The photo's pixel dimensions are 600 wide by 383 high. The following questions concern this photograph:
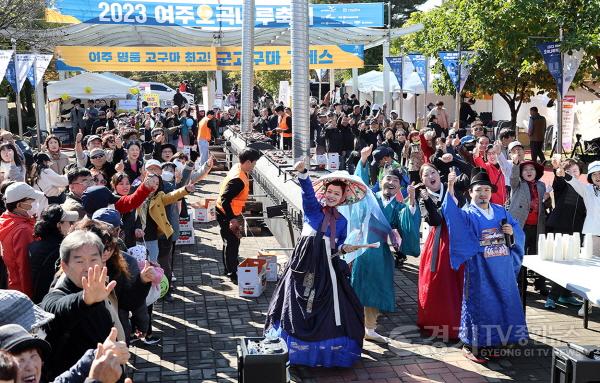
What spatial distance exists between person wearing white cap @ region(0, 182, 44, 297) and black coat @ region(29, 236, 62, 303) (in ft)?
0.75

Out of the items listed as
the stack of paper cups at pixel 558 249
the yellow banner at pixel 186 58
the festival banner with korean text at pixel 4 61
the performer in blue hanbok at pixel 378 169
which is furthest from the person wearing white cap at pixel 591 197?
the yellow banner at pixel 186 58

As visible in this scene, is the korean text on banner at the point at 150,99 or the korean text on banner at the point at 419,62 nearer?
the korean text on banner at the point at 419,62

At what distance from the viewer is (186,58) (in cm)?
2888

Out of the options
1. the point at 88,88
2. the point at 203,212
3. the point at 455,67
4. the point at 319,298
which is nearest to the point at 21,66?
the point at 203,212

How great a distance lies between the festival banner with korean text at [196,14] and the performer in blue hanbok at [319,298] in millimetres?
24048

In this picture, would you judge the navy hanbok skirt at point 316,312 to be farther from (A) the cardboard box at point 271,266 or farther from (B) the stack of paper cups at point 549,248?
(A) the cardboard box at point 271,266

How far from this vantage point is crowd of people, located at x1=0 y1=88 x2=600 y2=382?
3.70 m

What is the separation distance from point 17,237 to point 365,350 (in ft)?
10.6

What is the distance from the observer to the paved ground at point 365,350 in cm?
633

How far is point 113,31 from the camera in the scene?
29141 millimetres

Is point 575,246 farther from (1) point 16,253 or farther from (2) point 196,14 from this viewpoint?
(2) point 196,14

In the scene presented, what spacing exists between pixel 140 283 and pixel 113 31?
85.8ft

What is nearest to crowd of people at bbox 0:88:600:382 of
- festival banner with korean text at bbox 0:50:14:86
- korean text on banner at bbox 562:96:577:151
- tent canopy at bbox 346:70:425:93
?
festival banner with korean text at bbox 0:50:14:86

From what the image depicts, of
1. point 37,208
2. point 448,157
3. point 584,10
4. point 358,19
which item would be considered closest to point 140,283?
point 37,208
